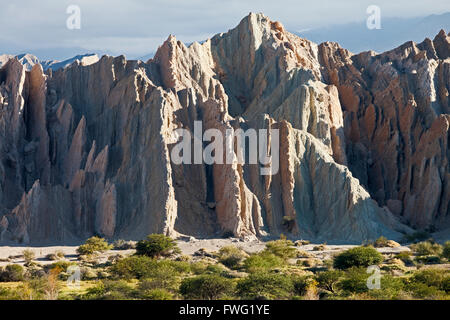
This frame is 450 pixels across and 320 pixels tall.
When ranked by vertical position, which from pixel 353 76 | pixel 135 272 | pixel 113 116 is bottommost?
pixel 135 272

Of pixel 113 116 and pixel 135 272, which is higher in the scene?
pixel 113 116

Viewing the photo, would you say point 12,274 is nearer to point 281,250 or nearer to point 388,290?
point 281,250

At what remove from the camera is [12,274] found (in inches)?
1442

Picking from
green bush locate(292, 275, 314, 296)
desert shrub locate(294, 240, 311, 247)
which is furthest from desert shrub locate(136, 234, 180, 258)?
green bush locate(292, 275, 314, 296)

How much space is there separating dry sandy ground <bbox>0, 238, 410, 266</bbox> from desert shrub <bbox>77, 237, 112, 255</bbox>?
1.40ft

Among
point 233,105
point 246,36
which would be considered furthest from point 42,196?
point 246,36

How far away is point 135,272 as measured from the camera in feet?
122

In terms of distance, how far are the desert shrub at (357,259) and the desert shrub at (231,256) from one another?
6205 mm

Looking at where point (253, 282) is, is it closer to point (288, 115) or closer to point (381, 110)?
point (288, 115)

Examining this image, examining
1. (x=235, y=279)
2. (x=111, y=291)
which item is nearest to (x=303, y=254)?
(x=235, y=279)

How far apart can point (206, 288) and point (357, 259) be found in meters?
14.4

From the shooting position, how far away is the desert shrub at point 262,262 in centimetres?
3948

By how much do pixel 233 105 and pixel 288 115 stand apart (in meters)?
10.7
